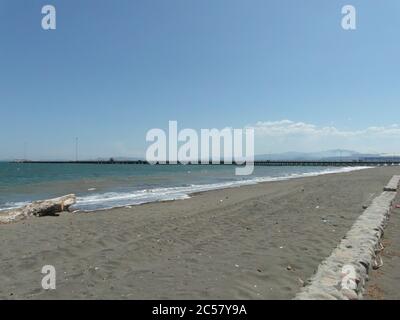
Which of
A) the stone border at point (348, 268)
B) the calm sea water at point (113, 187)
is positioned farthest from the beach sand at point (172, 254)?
the calm sea water at point (113, 187)

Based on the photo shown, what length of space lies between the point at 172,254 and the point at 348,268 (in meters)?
3.20

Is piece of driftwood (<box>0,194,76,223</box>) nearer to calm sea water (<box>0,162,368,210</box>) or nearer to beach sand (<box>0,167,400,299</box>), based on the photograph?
beach sand (<box>0,167,400,299</box>)

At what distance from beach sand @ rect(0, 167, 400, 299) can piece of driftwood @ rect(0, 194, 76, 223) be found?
1334 mm

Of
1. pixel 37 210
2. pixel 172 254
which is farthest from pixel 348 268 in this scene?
pixel 37 210

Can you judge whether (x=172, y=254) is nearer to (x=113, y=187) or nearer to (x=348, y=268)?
(x=348, y=268)

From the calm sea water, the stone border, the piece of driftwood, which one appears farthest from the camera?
the calm sea water

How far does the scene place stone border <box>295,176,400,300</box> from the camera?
14.9 ft

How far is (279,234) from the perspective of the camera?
29.6ft

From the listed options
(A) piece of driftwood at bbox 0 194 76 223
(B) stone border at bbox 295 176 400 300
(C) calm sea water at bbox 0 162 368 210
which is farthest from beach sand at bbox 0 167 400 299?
(C) calm sea water at bbox 0 162 368 210

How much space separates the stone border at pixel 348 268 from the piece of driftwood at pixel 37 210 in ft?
34.8

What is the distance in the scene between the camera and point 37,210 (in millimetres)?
14523

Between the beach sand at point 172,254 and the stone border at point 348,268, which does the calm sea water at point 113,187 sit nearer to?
the beach sand at point 172,254
